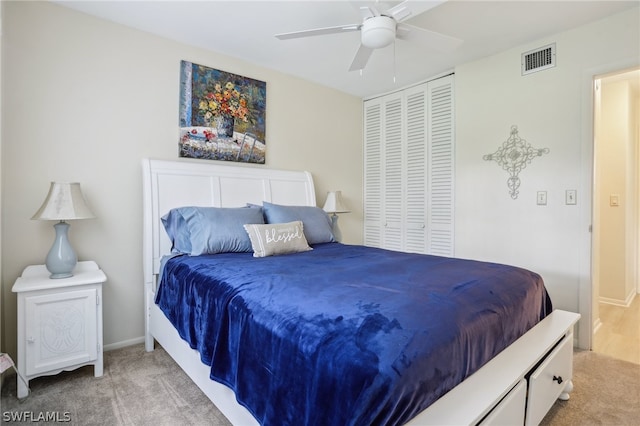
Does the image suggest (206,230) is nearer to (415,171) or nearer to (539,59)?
(415,171)

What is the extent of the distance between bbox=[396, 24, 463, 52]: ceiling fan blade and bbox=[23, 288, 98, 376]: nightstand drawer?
2.59 m

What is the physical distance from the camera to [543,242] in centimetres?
284

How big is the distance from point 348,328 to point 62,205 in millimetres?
2069

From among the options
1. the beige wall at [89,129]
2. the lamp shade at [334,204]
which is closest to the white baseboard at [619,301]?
the lamp shade at [334,204]

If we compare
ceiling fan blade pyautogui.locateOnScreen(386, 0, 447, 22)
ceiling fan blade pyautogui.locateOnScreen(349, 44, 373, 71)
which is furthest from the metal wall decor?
ceiling fan blade pyautogui.locateOnScreen(386, 0, 447, 22)

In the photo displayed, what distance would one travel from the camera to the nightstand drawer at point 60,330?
1909mm

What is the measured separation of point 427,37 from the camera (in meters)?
2.11

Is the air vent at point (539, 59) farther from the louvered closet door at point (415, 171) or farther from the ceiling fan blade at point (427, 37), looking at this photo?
the ceiling fan blade at point (427, 37)

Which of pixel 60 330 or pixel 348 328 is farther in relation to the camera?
pixel 60 330

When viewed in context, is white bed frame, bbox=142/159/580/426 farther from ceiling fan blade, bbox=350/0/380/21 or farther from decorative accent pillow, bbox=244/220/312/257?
ceiling fan blade, bbox=350/0/380/21

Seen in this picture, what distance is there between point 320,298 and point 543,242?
8.22ft

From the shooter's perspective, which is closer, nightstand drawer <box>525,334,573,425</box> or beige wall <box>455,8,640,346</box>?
nightstand drawer <box>525,334,573,425</box>

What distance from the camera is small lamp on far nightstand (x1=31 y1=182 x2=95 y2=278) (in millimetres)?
2049

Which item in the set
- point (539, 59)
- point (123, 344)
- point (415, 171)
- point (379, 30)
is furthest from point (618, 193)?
point (123, 344)
